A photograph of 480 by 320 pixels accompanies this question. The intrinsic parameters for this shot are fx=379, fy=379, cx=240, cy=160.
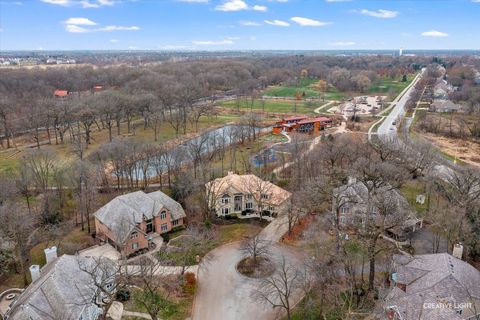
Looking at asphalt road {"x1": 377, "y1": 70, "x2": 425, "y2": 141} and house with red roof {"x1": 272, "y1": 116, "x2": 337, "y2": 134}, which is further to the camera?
house with red roof {"x1": 272, "y1": 116, "x2": 337, "y2": 134}

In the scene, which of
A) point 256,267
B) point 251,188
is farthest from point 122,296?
point 251,188

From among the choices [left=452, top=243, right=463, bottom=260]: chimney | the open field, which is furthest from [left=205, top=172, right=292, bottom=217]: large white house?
the open field

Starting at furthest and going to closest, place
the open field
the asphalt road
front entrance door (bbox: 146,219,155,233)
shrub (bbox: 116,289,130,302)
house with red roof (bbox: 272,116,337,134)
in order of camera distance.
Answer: the open field → house with red roof (bbox: 272,116,337,134) → the asphalt road → front entrance door (bbox: 146,219,155,233) → shrub (bbox: 116,289,130,302)

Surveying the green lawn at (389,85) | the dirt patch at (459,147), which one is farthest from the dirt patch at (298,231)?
the green lawn at (389,85)

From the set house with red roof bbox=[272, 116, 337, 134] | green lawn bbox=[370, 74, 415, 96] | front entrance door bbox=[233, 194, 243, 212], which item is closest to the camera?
front entrance door bbox=[233, 194, 243, 212]

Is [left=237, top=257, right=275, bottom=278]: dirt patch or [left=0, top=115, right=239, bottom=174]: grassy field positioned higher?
[left=0, top=115, right=239, bottom=174]: grassy field

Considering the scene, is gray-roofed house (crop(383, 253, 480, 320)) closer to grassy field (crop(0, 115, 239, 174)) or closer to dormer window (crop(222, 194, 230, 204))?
dormer window (crop(222, 194, 230, 204))

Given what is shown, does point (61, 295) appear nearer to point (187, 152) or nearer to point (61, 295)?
point (61, 295)

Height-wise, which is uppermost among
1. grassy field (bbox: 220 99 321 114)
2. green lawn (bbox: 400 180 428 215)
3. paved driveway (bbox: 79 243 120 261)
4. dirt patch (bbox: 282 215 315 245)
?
grassy field (bbox: 220 99 321 114)
